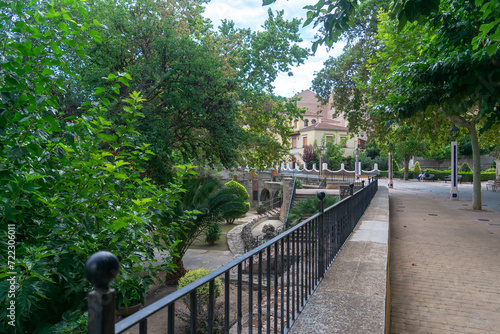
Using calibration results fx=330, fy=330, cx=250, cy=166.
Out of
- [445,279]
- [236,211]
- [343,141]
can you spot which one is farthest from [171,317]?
[343,141]

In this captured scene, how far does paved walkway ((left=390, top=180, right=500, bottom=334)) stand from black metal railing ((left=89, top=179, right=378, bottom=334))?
1.09 m

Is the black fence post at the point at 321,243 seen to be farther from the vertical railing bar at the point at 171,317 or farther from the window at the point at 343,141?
the window at the point at 343,141

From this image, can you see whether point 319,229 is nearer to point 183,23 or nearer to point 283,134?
point 183,23

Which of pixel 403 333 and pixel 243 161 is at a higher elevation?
pixel 243 161

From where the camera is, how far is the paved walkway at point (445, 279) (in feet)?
12.4

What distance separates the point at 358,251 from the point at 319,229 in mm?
1597

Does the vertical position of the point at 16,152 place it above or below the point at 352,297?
above

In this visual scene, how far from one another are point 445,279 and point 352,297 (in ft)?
9.54

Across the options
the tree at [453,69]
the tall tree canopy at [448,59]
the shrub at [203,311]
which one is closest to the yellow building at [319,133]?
the tall tree canopy at [448,59]

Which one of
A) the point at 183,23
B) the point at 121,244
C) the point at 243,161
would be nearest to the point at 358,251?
the point at 121,244

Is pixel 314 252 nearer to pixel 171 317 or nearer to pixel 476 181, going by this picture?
pixel 171 317

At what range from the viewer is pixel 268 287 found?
2.39 m

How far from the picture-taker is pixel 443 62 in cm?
699

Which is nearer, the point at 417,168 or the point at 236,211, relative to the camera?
the point at 236,211
